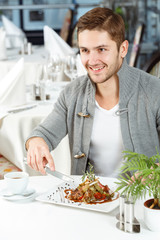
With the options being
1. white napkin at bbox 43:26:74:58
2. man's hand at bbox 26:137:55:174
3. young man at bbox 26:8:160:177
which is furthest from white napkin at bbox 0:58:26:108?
white napkin at bbox 43:26:74:58

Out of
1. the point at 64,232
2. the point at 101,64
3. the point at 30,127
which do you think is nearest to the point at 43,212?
the point at 64,232

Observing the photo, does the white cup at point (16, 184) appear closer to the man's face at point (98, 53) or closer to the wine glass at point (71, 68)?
the man's face at point (98, 53)

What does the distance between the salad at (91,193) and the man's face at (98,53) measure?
0.52 m

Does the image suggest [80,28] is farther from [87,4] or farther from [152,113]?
[87,4]

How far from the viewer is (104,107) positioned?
1907 millimetres

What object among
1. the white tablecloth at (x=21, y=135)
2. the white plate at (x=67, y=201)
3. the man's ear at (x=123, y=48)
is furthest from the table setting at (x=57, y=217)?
the white tablecloth at (x=21, y=135)

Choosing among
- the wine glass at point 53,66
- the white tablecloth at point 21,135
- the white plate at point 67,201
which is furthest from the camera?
the wine glass at point 53,66

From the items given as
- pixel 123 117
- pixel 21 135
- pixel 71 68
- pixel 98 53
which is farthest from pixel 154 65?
pixel 98 53

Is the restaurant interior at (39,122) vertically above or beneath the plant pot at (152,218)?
beneath

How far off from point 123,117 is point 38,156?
46 centimetres

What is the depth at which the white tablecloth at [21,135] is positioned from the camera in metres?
2.45

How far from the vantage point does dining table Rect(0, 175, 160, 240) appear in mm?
1112

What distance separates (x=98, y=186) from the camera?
1.38m

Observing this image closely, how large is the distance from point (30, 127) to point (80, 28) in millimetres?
899
